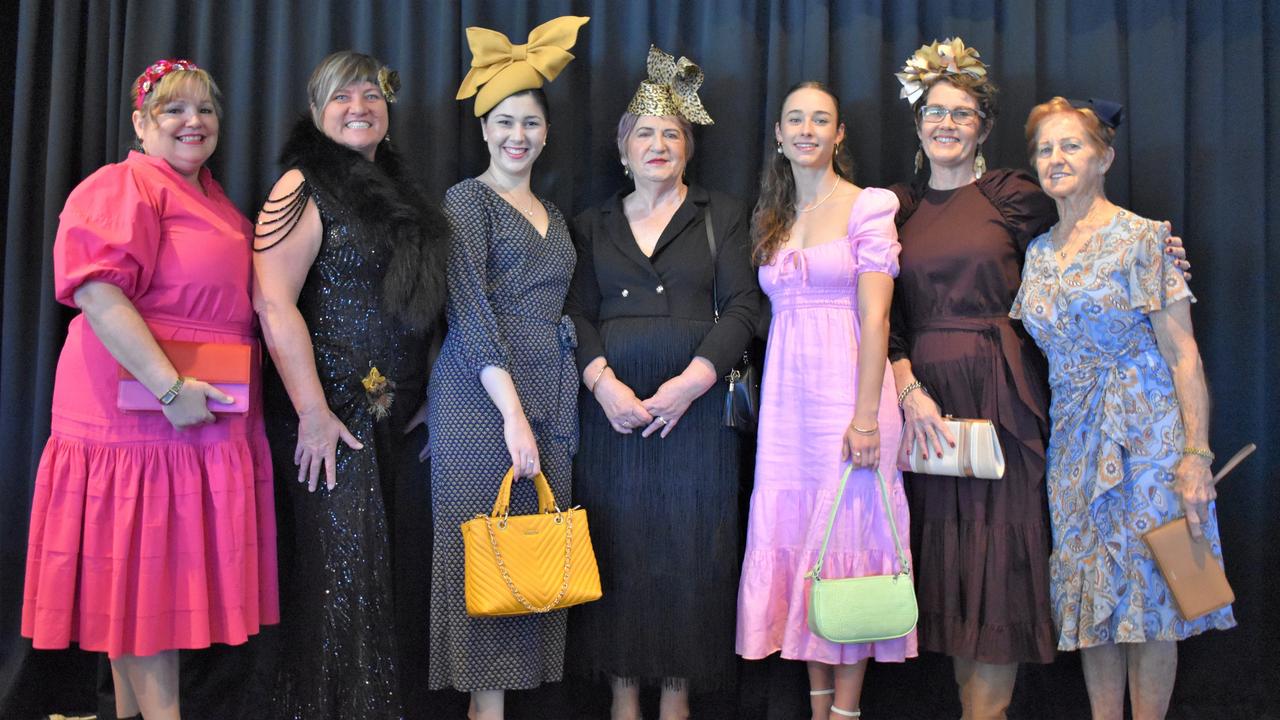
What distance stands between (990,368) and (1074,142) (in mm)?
647

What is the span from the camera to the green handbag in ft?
8.38

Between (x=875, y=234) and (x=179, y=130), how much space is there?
1878mm

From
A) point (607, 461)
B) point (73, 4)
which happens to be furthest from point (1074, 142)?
point (73, 4)

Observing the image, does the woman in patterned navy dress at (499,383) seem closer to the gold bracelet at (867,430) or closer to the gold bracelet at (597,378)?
the gold bracelet at (597,378)

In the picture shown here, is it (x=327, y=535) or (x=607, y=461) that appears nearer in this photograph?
(x=327, y=535)

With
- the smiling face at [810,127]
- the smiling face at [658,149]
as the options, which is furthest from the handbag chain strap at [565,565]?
the smiling face at [810,127]

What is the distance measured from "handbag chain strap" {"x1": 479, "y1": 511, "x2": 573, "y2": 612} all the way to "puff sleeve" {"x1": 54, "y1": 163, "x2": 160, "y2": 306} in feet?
3.39

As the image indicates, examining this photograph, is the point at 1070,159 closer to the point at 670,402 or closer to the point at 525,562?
the point at 670,402

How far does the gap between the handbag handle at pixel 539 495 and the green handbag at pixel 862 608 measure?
71cm

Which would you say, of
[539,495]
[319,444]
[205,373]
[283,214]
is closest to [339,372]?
[319,444]

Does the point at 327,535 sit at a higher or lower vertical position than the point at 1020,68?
lower

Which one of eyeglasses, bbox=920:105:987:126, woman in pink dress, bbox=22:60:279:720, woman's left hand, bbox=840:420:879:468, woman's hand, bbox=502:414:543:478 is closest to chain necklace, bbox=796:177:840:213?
eyeglasses, bbox=920:105:987:126

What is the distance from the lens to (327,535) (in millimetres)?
2602

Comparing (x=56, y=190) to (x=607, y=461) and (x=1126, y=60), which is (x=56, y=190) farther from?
(x=1126, y=60)
